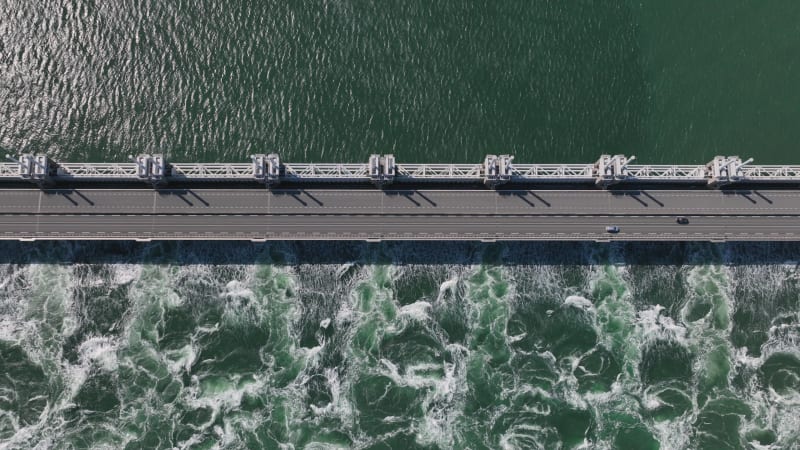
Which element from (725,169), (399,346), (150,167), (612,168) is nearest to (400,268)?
(399,346)

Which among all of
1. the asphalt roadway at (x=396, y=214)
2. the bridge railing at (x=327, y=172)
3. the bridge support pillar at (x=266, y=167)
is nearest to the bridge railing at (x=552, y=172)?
the asphalt roadway at (x=396, y=214)

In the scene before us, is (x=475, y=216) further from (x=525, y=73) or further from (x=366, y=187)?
(x=525, y=73)

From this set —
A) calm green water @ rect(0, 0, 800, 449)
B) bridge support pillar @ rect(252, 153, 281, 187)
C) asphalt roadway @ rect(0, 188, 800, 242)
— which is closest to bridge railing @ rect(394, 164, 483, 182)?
asphalt roadway @ rect(0, 188, 800, 242)

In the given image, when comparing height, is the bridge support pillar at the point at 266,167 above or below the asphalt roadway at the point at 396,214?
above

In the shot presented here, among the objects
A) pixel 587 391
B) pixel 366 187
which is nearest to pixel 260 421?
pixel 366 187

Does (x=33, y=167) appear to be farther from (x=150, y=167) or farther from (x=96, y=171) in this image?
(x=150, y=167)

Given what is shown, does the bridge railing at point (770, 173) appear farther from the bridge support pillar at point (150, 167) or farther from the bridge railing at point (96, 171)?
the bridge railing at point (96, 171)

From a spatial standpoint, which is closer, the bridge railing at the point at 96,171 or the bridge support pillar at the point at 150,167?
the bridge support pillar at the point at 150,167
